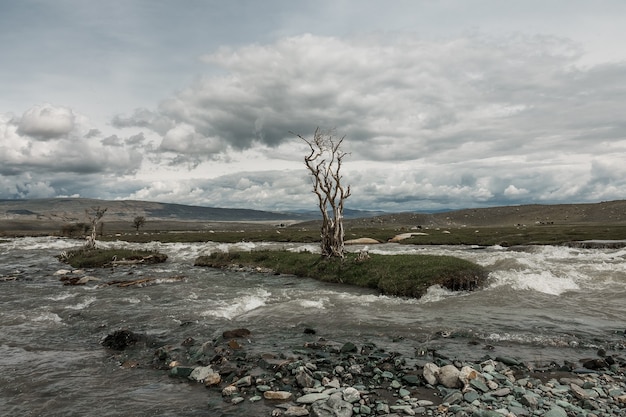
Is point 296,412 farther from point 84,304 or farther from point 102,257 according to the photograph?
point 102,257

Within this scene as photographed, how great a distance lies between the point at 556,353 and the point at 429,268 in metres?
15.6

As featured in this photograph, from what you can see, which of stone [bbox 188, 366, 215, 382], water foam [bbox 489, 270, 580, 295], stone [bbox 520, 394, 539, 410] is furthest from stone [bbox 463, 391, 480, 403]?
water foam [bbox 489, 270, 580, 295]

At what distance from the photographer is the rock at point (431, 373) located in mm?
11312

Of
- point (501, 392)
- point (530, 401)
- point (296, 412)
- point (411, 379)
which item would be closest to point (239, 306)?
point (411, 379)

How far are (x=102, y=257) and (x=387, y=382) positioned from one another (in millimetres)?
47954

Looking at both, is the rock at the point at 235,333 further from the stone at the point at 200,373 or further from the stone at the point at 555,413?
the stone at the point at 555,413

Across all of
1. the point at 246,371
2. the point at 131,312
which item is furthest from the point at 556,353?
the point at 131,312

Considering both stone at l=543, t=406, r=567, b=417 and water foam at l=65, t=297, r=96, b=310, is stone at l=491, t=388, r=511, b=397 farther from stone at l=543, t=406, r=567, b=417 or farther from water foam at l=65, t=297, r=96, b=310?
water foam at l=65, t=297, r=96, b=310

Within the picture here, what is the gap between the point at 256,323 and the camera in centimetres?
1942

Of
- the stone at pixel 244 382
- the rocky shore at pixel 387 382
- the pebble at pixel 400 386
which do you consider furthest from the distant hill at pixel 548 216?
the stone at pixel 244 382

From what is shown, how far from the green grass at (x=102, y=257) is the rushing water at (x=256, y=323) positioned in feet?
45.6

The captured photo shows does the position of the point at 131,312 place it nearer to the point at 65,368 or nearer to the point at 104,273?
the point at 65,368

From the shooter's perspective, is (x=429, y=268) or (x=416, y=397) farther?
(x=429, y=268)

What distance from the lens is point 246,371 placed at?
12641mm
